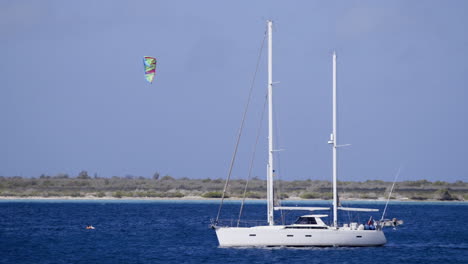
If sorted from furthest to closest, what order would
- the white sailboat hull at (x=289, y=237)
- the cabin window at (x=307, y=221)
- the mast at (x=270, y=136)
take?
1. the mast at (x=270, y=136)
2. the cabin window at (x=307, y=221)
3. the white sailboat hull at (x=289, y=237)

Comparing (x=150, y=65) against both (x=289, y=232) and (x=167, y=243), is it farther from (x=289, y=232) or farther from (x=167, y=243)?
(x=289, y=232)

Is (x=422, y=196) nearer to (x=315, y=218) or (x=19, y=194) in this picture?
(x=19, y=194)

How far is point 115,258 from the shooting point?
43.1m

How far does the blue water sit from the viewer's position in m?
42.0

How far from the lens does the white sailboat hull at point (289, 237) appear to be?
41.9 metres

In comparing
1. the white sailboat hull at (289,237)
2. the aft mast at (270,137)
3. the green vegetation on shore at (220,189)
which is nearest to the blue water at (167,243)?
the white sailboat hull at (289,237)

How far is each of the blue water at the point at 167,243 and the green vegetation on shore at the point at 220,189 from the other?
4408 centimetres

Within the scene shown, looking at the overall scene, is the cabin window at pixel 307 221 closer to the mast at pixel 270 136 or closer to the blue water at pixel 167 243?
the blue water at pixel 167 243

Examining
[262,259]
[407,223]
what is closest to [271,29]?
[262,259]

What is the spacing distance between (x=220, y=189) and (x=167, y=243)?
77.7 meters

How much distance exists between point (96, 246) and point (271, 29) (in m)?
15.9

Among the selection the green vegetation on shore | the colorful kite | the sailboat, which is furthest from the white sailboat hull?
the green vegetation on shore

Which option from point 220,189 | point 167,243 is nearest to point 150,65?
point 167,243

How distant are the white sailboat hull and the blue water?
496 millimetres
